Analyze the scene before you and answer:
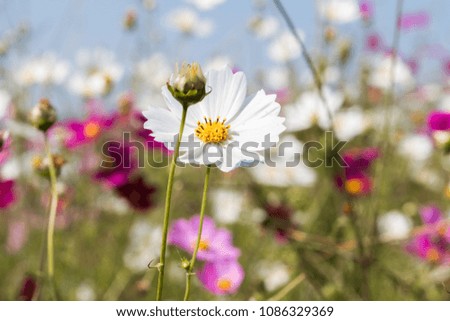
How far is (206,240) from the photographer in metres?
0.61

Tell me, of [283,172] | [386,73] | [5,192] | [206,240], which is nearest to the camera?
[5,192]

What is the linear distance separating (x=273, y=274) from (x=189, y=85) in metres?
0.56

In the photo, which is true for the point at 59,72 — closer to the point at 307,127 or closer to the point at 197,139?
the point at 307,127

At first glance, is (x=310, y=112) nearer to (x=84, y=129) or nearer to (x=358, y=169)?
(x=358, y=169)

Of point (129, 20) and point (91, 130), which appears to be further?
point (129, 20)

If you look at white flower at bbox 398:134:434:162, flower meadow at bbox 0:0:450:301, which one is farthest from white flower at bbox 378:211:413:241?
white flower at bbox 398:134:434:162

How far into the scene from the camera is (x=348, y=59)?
945 millimetres

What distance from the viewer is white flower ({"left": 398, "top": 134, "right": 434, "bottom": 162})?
53.0 inches

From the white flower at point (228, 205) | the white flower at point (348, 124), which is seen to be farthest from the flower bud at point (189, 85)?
the white flower at point (228, 205)

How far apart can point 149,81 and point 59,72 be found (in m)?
0.27

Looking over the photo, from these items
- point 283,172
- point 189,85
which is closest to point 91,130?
point 283,172

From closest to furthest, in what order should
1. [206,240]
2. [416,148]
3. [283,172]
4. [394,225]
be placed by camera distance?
[206,240] → [394,225] → [283,172] → [416,148]

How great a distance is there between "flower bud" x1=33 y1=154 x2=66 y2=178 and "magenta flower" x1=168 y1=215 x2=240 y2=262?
6.4 inches

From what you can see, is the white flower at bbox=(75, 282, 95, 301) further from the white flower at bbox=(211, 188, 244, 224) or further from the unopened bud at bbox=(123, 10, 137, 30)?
the unopened bud at bbox=(123, 10, 137, 30)
